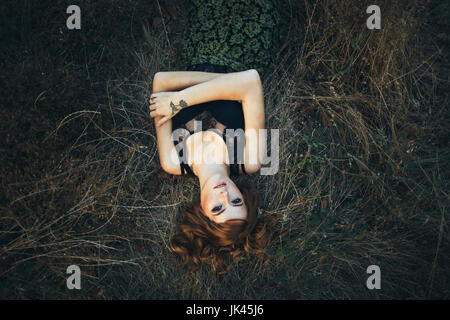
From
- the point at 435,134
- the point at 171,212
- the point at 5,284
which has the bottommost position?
the point at 5,284

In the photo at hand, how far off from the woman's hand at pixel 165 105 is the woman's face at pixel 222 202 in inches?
27.1

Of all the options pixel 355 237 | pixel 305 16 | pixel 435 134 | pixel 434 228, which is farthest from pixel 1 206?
pixel 435 134

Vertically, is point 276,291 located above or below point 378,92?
below

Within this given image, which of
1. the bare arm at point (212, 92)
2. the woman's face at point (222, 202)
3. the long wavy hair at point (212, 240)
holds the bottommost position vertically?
the long wavy hair at point (212, 240)

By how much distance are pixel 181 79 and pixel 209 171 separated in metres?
0.86

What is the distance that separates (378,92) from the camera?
323cm

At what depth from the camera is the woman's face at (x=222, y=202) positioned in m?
2.47

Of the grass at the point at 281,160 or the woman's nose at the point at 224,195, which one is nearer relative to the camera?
the woman's nose at the point at 224,195

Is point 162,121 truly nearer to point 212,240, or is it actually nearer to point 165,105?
point 165,105

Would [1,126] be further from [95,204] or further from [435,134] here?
[435,134]

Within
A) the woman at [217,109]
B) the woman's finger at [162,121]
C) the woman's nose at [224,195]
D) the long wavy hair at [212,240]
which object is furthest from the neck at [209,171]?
the woman's finger at [162,121]

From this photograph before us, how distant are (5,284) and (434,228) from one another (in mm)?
4072

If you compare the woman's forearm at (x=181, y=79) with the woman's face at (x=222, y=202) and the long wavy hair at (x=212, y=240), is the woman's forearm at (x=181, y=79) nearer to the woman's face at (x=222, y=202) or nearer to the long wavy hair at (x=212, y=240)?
the woman's face at (x=222, y=202)

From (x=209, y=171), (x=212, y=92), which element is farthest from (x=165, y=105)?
(x=209, y=171)
